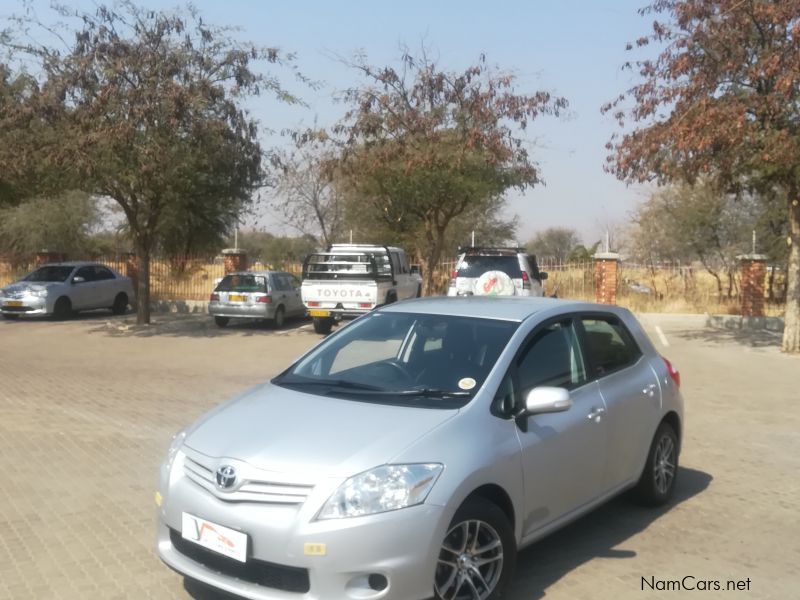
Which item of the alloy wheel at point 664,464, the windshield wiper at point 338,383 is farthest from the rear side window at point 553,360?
the alloy wheel at point 664,464

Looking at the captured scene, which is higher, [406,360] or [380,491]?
[406,360]

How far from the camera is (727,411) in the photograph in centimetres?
1053

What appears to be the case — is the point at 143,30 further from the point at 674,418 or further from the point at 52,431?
the point at 674,418

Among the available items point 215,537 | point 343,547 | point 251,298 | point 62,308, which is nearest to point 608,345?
point 343,547

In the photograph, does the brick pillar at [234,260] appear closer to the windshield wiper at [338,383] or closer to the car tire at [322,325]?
the car tire at [322,325]

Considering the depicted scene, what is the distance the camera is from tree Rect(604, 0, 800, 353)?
14.7 metres

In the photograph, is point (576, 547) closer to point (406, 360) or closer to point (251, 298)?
point (406, 360)

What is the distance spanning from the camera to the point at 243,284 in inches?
826

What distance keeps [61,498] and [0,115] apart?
14192mm

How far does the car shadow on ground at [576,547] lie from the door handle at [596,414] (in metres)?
0.85

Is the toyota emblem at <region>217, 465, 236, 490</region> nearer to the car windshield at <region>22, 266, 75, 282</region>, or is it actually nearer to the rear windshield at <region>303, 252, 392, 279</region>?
the rear windshield at <region>303, 252, 392, 279</region>

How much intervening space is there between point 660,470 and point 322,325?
14164mm

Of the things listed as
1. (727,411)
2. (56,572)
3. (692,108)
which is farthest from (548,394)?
(692,108)

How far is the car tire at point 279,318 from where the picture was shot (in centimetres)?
2105
